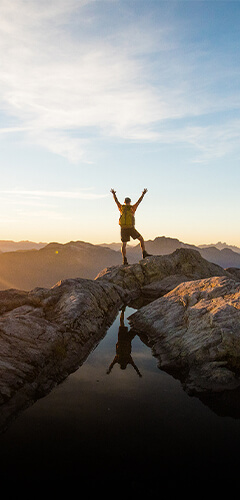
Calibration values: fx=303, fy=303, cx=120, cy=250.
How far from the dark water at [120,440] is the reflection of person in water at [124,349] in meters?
0.84

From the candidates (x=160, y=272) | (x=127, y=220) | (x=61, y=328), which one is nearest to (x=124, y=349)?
(x=61, y=328)

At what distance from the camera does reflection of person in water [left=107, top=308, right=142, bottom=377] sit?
729 cm

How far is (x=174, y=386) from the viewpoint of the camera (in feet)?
19.8

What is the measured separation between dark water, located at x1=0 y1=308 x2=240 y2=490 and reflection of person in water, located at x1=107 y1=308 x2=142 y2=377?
2.74 feet

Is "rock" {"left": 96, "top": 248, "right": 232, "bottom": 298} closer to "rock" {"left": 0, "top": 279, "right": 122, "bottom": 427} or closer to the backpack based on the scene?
the backpack

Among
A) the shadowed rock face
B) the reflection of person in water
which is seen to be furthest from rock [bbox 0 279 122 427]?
the reflection of person in water

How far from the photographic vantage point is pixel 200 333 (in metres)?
7.39

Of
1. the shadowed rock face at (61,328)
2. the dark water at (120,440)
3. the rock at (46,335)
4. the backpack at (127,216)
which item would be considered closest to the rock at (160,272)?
the shadowed rock face at (61,328)

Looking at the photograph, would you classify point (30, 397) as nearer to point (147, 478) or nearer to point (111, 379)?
point (111, 379)

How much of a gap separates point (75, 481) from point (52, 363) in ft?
10.6

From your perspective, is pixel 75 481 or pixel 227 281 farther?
pixel 227 281

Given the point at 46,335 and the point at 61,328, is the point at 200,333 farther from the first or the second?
the point at 46,335

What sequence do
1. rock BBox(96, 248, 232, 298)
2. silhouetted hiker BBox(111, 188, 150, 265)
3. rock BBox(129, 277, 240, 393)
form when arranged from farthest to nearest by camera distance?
silhouetted hiker BBox(111, 188, 150, 265) → rock BBox(96, 248, 232, 298) → rock BBox(129, 277, 240, 393)

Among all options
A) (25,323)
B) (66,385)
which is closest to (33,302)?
(25,323)
